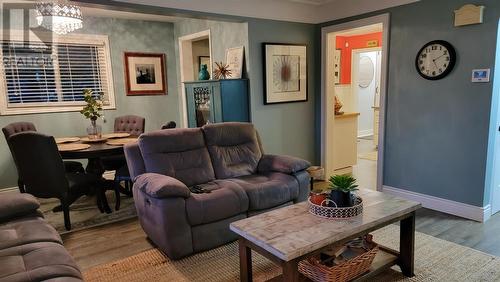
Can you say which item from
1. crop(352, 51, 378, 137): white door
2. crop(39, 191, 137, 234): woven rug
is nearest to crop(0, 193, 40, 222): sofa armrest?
crop(39, 191, 137, 234): woven rug

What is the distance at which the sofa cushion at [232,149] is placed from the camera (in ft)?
11.2

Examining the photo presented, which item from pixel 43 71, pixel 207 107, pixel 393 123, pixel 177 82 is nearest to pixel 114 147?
pixel 207 107

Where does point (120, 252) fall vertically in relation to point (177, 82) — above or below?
below

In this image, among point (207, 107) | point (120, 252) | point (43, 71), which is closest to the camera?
point (120, 252)

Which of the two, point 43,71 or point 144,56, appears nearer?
point 43,71

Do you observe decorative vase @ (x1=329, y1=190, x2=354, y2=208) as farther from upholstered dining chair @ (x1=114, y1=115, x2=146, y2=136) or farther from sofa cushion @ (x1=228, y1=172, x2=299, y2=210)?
upholstered dining chair @ (x1=114, y1=115, x2=146, y2=136)

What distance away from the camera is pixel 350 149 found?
5297mm

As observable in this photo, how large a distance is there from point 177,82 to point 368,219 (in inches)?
180

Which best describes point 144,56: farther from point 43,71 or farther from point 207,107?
point 207,107

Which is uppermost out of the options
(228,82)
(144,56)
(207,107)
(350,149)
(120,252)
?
(144,56)

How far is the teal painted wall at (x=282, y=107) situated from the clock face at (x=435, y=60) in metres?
1.55

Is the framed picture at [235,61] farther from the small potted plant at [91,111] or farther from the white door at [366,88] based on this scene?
the white door at [366,88]

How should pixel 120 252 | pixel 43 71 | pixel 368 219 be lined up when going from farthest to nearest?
pixel 43 71 → pixel 120 252 → pixel 368 219

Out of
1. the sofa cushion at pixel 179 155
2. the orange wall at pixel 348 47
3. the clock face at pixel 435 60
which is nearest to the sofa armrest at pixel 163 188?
the sofa cushion at pixel 179 155
